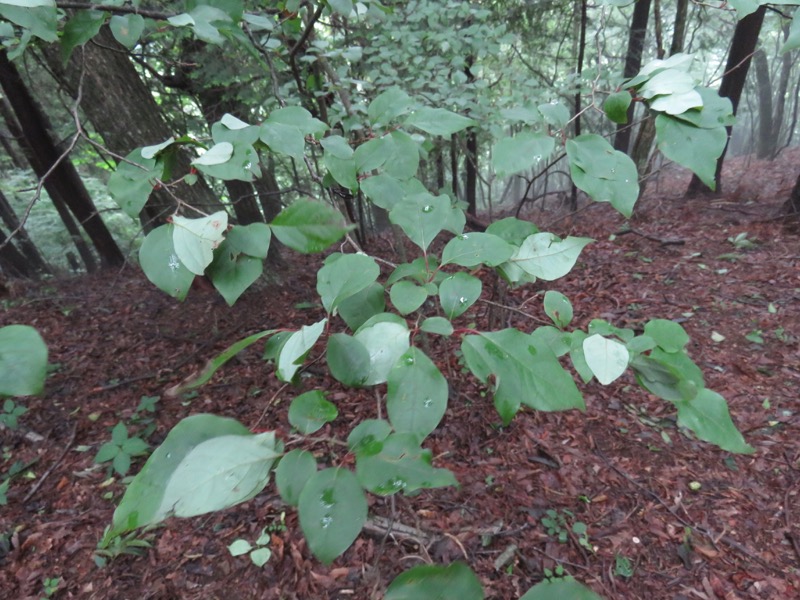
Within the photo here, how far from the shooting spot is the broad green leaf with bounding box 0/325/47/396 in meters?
0.51

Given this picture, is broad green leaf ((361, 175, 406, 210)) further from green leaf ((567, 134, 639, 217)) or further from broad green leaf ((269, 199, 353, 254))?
green leaf ((567, 134, 639, 217))

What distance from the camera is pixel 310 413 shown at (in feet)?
2.45

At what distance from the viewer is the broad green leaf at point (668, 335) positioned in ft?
2.88

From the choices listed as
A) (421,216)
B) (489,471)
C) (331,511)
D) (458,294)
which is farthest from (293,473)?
(489,471)

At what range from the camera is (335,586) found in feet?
5.97

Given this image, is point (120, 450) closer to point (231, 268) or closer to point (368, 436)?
point (231, 268)

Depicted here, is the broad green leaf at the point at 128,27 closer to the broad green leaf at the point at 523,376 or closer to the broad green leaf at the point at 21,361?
the broad green leaf at the point at 21,361

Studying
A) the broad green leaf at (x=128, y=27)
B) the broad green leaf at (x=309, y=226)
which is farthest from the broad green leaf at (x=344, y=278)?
the broad green leaf at (x=128, y=27)

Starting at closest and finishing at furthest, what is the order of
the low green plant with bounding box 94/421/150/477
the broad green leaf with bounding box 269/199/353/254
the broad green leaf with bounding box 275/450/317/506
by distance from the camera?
1. the broad green leaf with bounding box 275/450/317/506
2. the broad green leaf with bounding box 269/199/353/254
3. the low green plant with bounding box 94/421/150/477

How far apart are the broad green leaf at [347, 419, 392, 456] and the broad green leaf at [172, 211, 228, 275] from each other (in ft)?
1.25

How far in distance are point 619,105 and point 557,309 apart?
0.46 metres

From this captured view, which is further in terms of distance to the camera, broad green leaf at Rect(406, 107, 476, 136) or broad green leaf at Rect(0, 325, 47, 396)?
broad green leaf at Rect(406, 107, 476, 136)

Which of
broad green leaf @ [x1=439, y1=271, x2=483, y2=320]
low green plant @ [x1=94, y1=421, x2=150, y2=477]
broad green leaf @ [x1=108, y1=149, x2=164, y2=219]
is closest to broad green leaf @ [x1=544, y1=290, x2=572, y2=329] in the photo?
broad green leaf @ [x1=439, y1=271, x2=483, y2=320]

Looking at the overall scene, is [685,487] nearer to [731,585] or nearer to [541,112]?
[731,585]
